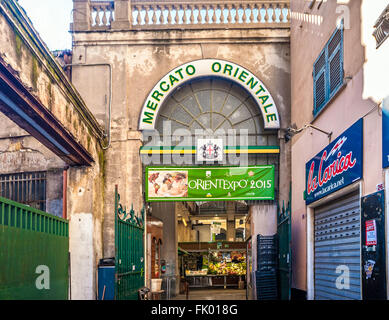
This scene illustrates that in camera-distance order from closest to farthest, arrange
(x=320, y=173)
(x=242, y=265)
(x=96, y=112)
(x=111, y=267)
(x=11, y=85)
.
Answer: (x=11, y=85), (x=320, y=173), (x=111, y=267), (x=96, y=112), (x=242, y=265)

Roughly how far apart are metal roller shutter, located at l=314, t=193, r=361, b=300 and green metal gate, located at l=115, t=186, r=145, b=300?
4440 millimetres

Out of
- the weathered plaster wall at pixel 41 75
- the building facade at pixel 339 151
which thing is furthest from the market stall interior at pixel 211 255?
the weathered plaster wall at pixel 41 75

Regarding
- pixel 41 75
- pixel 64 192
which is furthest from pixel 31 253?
pixel 64 192

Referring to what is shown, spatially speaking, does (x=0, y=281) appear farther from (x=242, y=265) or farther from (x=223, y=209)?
(x=223, y=209)

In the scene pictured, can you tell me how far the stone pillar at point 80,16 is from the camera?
16.2 m

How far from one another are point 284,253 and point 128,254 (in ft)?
13.1

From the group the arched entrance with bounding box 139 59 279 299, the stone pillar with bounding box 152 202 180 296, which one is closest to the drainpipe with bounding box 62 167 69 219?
the arched entrance with bounding box 139 59 279 299

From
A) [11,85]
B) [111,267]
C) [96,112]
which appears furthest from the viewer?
[96,112]

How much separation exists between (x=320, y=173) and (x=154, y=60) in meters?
6.98

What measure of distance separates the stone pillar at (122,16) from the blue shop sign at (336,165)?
728 cm

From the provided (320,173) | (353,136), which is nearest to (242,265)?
(320,173)

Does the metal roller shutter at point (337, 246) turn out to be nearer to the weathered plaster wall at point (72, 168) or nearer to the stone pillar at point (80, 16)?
the weathered plaster wall at point (72, 168)

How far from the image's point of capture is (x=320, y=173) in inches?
451

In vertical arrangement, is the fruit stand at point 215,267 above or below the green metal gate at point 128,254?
below
